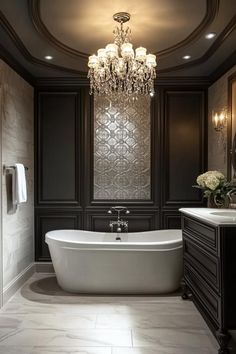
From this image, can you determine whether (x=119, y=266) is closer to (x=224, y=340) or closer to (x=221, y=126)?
(x=224, y=340)

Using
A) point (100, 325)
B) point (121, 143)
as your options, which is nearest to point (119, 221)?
point (121, 143)

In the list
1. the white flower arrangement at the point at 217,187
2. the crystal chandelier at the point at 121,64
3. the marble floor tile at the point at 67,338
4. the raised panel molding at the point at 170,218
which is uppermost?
the crystal chandelier at the point at 121,64

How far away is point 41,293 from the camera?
3.68 metres

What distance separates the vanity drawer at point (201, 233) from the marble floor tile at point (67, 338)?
3.24 feet

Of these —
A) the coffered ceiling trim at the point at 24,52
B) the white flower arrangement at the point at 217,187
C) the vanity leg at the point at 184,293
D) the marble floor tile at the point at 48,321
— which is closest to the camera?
the coffered ceiling trim at the point at 24,52

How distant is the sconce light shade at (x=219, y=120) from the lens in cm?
375

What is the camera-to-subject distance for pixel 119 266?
3.54 metres

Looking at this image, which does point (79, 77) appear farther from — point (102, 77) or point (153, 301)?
point (153, 301)

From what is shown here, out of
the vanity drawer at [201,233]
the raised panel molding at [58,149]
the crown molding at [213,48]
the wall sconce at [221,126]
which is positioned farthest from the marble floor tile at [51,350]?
the crown molding at [213,48]

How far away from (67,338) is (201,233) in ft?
4.56

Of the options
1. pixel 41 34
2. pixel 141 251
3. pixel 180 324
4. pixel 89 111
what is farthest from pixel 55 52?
pixel 180 324

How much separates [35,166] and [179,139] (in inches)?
79.5

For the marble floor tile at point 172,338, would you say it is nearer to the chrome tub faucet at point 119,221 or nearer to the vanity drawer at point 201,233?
the vanity drawer at point 201,233

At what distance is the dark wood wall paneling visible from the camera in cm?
447
